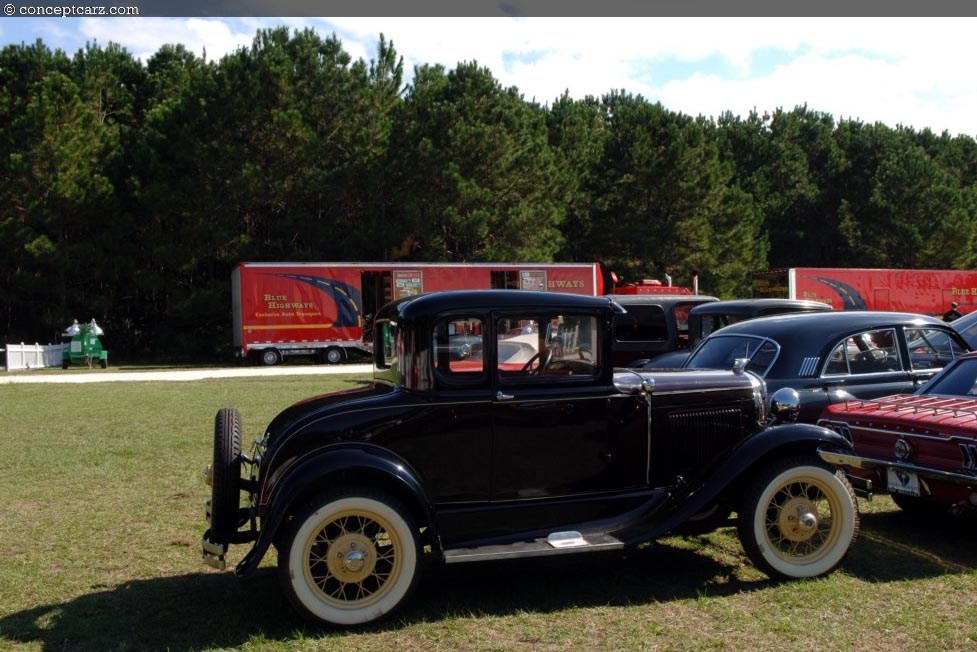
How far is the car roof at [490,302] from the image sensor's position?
512cm

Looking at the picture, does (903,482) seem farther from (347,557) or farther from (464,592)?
(347,557)

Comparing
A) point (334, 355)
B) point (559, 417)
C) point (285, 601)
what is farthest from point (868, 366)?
point (334, 355)

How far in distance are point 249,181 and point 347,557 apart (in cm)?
3029

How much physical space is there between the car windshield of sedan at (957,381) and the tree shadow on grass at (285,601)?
2.59m

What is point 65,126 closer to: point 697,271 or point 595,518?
point 697,271

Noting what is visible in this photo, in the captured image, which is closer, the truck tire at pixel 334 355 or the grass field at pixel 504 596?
the grass field at pixel 504 596

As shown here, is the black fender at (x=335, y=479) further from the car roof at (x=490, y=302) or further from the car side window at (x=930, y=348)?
the car side window at (x=930, y=348)

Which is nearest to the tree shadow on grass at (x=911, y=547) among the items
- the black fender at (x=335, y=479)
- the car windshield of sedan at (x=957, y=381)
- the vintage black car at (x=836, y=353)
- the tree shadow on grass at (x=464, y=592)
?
the tree shadow on grass at (x=464, y=592)

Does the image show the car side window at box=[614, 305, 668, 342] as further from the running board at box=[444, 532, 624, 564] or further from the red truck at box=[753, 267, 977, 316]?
the red truck at box=[753, 267, 977, 316]

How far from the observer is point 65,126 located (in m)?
32.7

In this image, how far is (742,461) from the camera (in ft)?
17.1

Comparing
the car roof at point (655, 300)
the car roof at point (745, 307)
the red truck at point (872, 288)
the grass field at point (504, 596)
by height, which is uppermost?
the red truck at point (872, 288)

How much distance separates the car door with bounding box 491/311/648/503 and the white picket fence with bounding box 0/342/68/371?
26.6 m

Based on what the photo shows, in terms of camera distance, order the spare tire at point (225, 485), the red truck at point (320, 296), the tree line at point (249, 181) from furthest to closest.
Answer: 1. the tree line at point (249, 181)
2. the red truck at point (320, 296)
3. the spare tire at point (225, 485)
